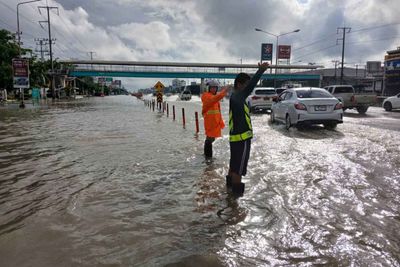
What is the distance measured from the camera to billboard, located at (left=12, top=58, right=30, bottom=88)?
3122cm

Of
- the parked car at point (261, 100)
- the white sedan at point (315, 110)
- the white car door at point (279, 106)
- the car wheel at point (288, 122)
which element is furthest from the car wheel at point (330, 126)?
the parked car at point (261, 100)

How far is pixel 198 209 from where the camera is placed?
479 centimetres

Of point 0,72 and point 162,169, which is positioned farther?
point 0,72

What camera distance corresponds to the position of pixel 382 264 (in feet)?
10.6

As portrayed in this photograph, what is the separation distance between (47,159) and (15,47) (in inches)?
1852

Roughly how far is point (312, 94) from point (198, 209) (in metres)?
9.35

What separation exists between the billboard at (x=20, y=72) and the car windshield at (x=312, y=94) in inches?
1051

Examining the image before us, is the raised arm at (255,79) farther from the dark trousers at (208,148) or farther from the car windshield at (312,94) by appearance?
the car windshield at (312,94)

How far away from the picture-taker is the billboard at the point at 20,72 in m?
31.2

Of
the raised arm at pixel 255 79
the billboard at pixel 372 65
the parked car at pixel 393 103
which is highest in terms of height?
the billboard at pixel 372 65

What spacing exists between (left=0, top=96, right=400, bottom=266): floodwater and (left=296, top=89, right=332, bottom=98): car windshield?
394 centimetres

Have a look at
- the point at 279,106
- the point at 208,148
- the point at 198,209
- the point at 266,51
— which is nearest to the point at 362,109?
the point at 279,106

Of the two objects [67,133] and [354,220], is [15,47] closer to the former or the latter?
[67,133]

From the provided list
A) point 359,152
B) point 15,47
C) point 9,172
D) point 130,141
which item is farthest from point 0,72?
point 359,152
